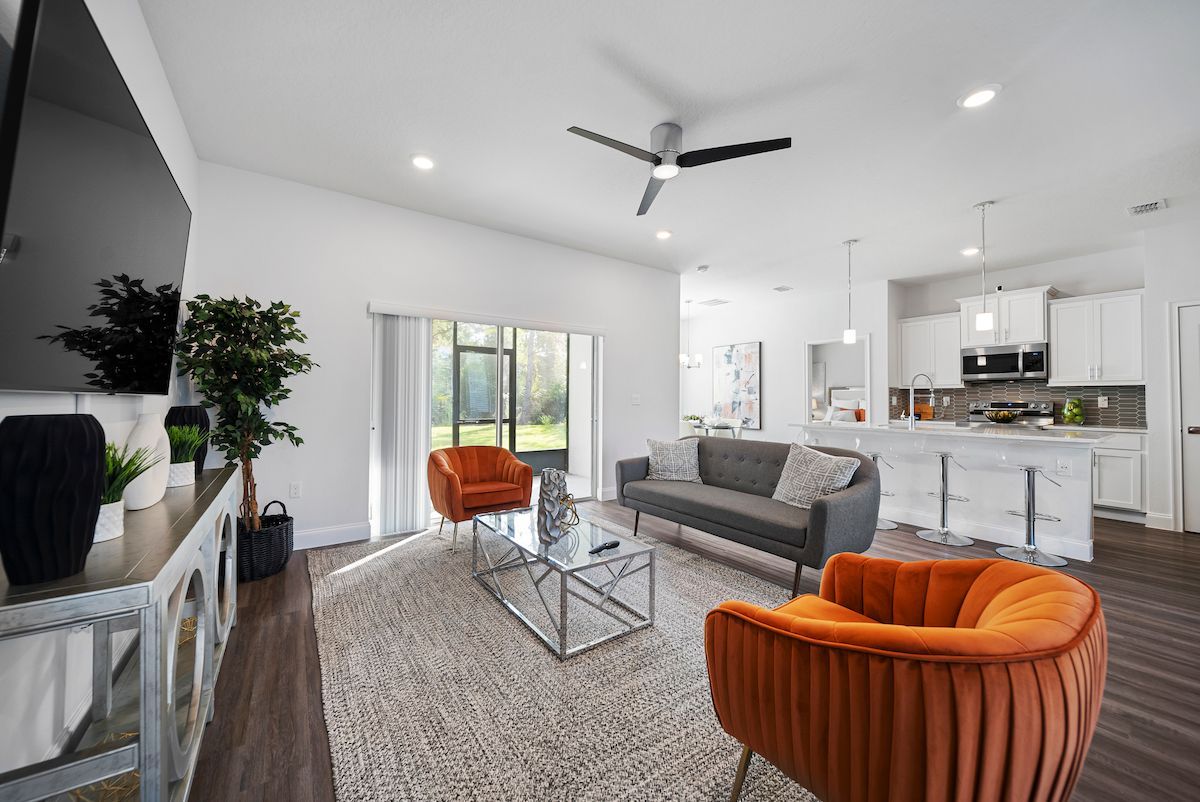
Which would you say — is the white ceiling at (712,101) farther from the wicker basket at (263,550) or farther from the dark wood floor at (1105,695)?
the dark wood floor at (1105,695)

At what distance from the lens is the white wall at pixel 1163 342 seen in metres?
4.33

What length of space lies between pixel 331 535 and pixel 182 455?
1895 mm

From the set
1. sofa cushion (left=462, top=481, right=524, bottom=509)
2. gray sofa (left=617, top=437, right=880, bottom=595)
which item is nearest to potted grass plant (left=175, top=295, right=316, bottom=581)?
sofa cushion (left=462, top=481, right=524, bottom=509)

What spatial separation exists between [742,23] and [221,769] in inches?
135

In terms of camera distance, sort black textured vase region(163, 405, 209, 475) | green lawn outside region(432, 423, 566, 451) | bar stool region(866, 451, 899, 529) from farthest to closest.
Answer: green lawn outside region(432, 423, 566, 451) → bar stool region(866, 451, 899, 529) → black textured vase region(163, 405, 209, 475)

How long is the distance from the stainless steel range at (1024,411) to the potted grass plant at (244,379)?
6.96 meters

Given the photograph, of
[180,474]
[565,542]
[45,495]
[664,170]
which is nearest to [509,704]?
[565,542]

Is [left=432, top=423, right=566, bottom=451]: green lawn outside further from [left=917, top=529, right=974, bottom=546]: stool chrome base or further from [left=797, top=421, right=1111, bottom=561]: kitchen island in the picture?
[left=917, top=529, right=974, bottom=546]: stool chrome base

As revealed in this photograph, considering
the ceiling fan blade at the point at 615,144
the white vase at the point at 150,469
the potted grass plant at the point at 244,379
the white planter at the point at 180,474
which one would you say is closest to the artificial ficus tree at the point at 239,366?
the potted grass plant at the point at 244,379

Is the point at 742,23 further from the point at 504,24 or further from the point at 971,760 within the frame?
the point at 971,760

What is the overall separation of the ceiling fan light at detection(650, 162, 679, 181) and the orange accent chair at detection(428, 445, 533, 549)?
90.2 inches

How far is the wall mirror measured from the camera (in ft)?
23.1

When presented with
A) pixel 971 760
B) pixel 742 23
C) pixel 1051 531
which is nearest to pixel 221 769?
pixel 971 760

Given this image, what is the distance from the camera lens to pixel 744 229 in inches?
183
